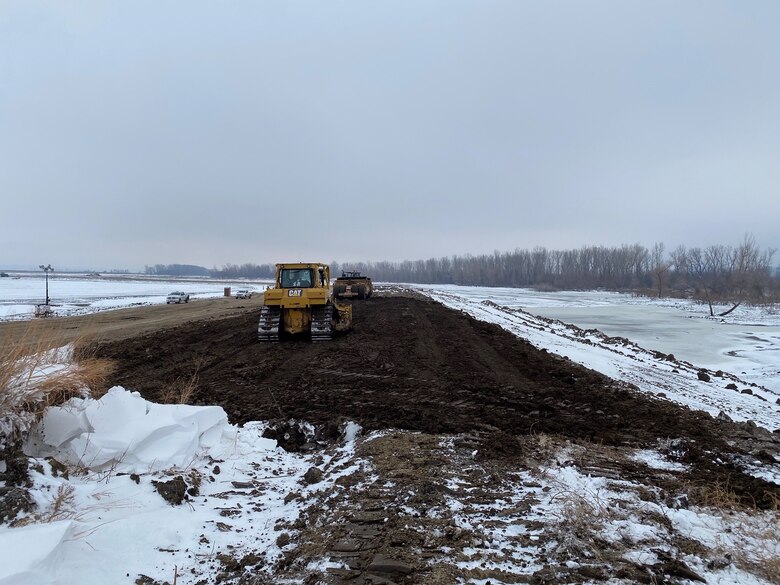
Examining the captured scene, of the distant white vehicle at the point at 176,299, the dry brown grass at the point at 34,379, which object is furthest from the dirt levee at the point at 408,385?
the distant white vehicle at the point at 176,299

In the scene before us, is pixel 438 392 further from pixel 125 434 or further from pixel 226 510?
pixel 125 434

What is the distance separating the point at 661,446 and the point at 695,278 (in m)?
106

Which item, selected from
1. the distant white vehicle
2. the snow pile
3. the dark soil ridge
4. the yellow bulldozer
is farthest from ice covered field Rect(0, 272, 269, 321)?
the snow pile

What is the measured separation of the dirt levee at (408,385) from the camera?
282 inches

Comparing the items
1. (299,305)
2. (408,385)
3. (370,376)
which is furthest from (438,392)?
(299,305)

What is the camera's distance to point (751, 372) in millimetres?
14148

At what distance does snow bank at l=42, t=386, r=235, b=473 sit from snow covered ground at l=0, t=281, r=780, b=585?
1cm

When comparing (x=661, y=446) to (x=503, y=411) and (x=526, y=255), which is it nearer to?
(x=503, y=411)

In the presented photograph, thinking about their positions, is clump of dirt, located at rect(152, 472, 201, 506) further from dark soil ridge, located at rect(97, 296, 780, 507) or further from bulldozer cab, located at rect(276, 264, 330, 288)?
bulldozer cab, located at rect(276, 264, 330, 288)

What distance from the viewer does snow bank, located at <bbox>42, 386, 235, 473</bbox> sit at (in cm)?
445

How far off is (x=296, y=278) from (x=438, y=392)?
317 inches

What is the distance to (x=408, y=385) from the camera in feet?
30.9

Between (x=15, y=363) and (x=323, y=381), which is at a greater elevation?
(x=15, y=363)

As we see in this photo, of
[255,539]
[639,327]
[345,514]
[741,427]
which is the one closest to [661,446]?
[741,427]
